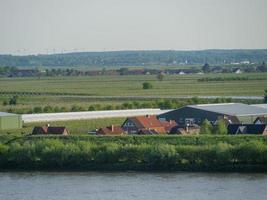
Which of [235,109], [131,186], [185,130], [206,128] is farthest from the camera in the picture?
[235,109]

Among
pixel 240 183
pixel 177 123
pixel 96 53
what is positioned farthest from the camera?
pixel 96 53

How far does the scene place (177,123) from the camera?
29266mm

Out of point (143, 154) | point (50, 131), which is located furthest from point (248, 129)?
point (50, 131)

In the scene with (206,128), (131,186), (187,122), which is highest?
(206,128)

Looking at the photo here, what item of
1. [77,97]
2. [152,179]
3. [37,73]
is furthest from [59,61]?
[152,179]

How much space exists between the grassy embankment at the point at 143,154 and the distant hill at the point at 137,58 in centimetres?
10369

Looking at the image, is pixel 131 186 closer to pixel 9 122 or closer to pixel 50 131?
pixel 50 131

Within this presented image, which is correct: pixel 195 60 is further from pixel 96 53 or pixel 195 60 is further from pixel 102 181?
pixel 102 181

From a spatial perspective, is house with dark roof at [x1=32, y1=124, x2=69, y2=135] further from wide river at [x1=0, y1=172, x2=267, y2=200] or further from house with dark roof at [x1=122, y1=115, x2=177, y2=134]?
wide river at [x1=0, y1=172, x2=267, y2=200]

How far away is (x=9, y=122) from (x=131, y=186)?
35.9ft

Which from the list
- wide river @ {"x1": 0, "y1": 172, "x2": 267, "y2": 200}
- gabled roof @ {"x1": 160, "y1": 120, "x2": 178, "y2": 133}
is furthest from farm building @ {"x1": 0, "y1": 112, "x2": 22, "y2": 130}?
wide river @ {"x1": 0, "y1": 172, "x2": 267, "y2": 200}

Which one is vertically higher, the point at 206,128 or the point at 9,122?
the point at 206,128

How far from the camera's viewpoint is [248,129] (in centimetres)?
2559

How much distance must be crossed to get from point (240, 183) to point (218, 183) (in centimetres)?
42
